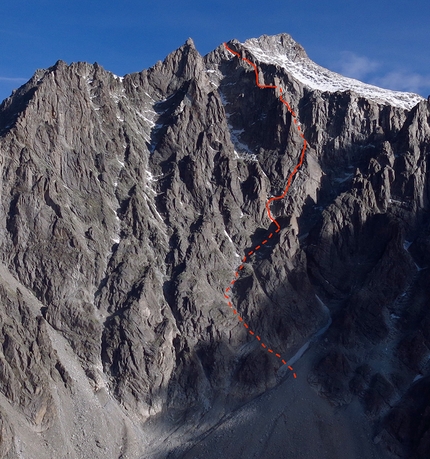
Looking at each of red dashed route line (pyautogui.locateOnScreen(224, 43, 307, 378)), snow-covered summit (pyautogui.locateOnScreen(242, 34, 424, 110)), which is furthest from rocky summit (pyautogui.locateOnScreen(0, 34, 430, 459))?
snow-covered summit (pyautogui.locateOnScreen(242, 34, 424, 110))

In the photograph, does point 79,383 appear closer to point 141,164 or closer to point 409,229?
point 141,164

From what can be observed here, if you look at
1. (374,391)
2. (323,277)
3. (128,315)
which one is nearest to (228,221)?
(323,277)

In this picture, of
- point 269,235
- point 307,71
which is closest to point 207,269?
point 269,235

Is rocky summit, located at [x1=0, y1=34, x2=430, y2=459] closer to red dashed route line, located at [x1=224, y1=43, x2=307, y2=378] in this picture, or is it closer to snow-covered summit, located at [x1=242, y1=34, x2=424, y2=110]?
red dashed route line, located at [x1=224, y1=43, x2=307, y2=378]

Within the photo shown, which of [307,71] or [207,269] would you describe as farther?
[307,71]

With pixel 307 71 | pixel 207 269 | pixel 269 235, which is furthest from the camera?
Answer: pixel 307 71

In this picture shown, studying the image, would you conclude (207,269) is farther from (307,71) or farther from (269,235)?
(307,71)
